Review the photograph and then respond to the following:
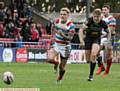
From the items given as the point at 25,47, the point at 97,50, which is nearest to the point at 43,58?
the point at 25,47

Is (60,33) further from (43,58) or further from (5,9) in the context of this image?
(5,9)

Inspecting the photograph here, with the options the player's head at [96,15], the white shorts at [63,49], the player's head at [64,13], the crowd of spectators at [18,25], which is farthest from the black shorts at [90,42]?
the crowd of spectators at [18,25]

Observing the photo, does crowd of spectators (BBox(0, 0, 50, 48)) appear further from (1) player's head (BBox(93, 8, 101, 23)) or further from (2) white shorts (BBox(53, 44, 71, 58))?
(2) white shorts (BBox(53, 44, 71, 58))

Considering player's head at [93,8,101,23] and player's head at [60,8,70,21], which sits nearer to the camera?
player's head at [60,8,70,21]

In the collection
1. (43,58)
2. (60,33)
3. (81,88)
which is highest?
(60,33)

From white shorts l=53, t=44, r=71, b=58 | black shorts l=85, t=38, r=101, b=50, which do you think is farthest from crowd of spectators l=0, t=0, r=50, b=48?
white shorts l=53, t=44, r=71, b=58

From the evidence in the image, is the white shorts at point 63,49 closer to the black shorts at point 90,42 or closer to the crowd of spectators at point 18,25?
the black shorts at point 90,42

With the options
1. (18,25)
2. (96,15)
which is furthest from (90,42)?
(18,25)

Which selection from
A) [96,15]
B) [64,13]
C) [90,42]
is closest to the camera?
[64,13]

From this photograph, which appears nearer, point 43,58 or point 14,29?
point 43,58

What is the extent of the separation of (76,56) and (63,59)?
57.0 feet

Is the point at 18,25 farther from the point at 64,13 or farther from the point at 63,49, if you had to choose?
the point at 64,13

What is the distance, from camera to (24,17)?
4084cm

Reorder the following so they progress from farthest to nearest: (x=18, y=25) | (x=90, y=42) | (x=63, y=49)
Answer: (x=18, y=25) → (x=90, y=42) → (x=63, y=49)
